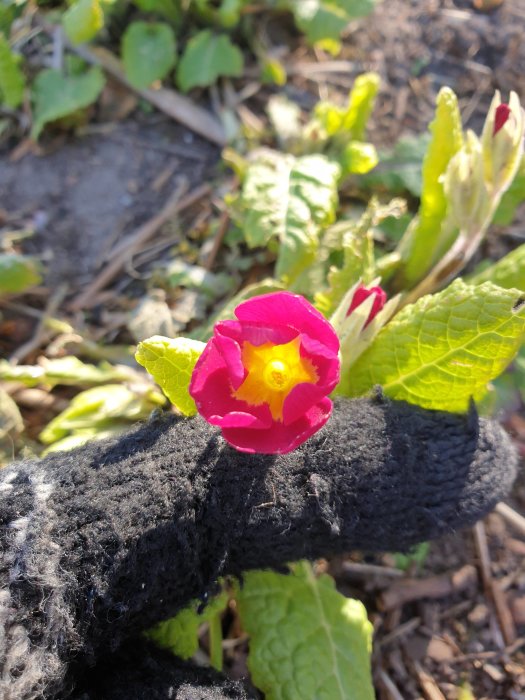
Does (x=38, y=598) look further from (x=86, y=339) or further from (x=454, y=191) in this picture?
(x=454, y=191)

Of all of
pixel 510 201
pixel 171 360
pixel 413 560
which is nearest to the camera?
pixel 171 360

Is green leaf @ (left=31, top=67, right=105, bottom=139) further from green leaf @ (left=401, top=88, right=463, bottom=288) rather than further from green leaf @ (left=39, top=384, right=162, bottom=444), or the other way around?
green leaf @ (left=401, top=88, right=463, bottom=288)

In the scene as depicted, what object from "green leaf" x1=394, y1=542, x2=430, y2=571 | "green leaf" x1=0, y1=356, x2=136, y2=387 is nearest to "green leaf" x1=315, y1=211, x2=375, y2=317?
"green leaf" x1=0, y1=356, x2=136, y2=387

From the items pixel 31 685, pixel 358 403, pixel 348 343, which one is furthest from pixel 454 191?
pixel 31 685

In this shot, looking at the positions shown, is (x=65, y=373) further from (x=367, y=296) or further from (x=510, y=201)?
(x=510, y=201)

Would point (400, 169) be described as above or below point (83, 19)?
below

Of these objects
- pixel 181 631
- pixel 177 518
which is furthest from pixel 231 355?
pixel 181 631
